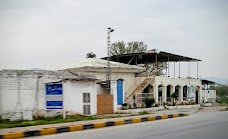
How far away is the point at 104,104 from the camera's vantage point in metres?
24.4

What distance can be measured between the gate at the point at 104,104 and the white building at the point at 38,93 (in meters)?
1.71

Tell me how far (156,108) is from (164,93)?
18.0 ft

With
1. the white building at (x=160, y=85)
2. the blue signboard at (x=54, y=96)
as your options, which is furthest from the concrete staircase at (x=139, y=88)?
the blue signboard at (x=54, y=96)

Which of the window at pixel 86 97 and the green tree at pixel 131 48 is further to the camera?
the green tree at pixel 131 48

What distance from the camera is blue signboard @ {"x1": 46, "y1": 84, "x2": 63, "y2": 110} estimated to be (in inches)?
770

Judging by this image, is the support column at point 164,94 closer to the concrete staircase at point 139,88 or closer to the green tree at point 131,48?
the concrete staircase at point 139,88

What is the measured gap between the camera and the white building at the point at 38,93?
1864 centimetres

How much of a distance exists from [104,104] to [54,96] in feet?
17.6

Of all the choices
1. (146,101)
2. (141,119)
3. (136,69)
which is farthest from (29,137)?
(136,69)

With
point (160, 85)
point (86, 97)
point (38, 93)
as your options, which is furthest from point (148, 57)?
point (38, 93)

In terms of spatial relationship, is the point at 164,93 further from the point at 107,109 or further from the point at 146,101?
the point at 107,109

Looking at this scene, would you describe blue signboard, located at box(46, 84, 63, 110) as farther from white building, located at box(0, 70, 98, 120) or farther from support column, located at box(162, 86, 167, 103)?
support column, located at box(162, 86, 167, 103)

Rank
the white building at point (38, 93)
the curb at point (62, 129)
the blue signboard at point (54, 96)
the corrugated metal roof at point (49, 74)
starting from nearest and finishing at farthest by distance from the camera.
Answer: the curb at point (62, 129)
the white building at point (38, 93)
the corrugated metal roof at point (49, 74)
the blue signboard at point (54, 96)

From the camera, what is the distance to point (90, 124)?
52.2 ft
